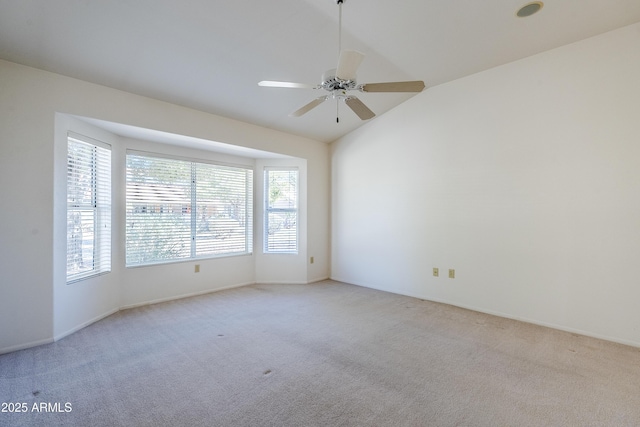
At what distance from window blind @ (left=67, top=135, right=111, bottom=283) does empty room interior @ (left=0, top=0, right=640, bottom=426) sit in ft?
0.08

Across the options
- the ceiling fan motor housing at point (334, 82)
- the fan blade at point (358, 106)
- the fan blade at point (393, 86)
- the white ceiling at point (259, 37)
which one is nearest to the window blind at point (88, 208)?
the white ceiling at point (259, 37)

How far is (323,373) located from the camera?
2.35m

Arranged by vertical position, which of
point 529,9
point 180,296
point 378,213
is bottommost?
point 180,296

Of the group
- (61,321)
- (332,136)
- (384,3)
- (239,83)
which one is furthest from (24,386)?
(332,136)

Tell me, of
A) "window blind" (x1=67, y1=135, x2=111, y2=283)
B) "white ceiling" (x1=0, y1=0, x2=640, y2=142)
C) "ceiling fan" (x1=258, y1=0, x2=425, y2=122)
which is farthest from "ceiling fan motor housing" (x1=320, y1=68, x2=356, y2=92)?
"window blind" (x1=67, y1=135, x2=111, y2=283)

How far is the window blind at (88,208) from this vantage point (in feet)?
10.4

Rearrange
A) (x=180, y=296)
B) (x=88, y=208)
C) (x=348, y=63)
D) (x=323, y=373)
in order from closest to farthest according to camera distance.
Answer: (x=348, y=63), (x=323, y=373), (x=88, y=208), (x=180, y=296)

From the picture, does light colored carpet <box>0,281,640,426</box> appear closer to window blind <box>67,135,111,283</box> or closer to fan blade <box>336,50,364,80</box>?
window blind <box>67,135,111,283</box>

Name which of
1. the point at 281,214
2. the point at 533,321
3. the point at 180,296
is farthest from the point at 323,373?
the point at 281,214

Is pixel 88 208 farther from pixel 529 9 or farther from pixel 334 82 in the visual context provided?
pixel 529 9

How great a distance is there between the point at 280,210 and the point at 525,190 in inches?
144

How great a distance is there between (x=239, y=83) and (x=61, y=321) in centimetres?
313

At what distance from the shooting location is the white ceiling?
235 centimetres

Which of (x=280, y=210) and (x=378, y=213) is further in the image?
(x=280, y=210)
